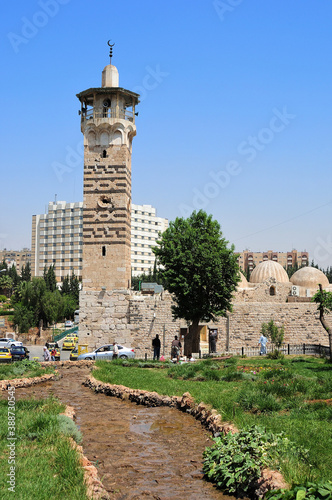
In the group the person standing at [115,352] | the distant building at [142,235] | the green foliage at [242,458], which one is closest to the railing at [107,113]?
the person standing at [115,352]

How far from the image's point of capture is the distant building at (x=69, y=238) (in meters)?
126

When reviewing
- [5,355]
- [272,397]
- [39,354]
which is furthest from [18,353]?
[272,397]

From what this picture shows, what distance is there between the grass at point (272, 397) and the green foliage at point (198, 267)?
20.4ft

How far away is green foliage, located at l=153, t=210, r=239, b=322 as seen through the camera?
84.2 feet

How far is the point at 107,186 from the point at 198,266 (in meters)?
9.37

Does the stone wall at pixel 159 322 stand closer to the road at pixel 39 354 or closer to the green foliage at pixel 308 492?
the road at pixel 39 354

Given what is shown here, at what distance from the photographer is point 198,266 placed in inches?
1008

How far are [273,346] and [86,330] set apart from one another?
11.0 m

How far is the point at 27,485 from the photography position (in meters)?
6.33

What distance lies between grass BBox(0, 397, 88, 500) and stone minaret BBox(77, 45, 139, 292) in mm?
20911

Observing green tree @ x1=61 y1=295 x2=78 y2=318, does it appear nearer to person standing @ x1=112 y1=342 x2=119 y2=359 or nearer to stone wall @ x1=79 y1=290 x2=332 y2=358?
stone wall @ x1=79 y1=290 x2=332 y2=358

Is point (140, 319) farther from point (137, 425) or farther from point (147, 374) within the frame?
point (137, 425)

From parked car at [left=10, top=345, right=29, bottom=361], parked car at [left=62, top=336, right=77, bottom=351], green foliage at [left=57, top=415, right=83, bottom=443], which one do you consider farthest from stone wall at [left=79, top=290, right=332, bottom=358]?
green foliage at [left=57, top=415, right=83, bottom=443]

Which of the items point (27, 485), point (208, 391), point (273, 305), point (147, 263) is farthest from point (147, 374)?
point (147, 263)
